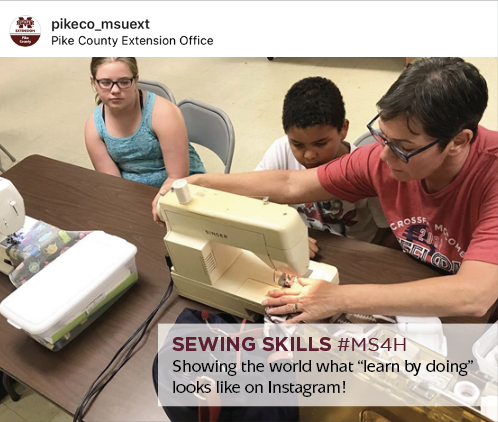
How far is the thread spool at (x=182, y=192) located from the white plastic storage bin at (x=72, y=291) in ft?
0.87

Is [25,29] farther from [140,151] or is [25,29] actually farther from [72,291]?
[72,291]

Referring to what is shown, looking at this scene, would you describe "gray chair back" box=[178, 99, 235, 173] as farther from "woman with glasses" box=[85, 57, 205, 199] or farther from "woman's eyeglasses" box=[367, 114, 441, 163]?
"woman's eyeglasses" box=[367, 114, 441, 163]

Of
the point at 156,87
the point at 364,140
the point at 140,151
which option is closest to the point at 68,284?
the point at 140,151

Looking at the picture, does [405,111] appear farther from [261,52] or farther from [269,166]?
[261,52]

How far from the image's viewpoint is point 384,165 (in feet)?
4.35

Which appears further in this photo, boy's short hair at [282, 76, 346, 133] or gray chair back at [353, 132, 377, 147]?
gray chair back at [353, 132, 377, 147]

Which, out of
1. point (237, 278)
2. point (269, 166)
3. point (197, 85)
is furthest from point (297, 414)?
point (197, 85)

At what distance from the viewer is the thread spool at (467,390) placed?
0.75 meters

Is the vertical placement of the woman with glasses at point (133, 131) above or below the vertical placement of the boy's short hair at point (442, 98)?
below

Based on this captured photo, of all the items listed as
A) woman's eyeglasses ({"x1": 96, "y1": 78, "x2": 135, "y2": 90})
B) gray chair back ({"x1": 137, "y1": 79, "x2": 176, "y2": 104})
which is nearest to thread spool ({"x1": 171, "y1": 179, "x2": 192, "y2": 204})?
woman's eyeglasses ({"x1": 96, "y1": 78, "x2": 135, "y2": 90})

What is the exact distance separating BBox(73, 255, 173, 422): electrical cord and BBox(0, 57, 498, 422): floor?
6.51 ft

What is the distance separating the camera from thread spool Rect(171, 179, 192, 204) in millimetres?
1098

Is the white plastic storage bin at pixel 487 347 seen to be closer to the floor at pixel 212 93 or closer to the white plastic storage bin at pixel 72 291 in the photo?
the white plastic storage bin at pixel 72 291

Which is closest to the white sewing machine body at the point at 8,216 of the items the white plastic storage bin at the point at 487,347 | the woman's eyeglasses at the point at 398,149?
the woman's eyeglasses at the point at 398,149
